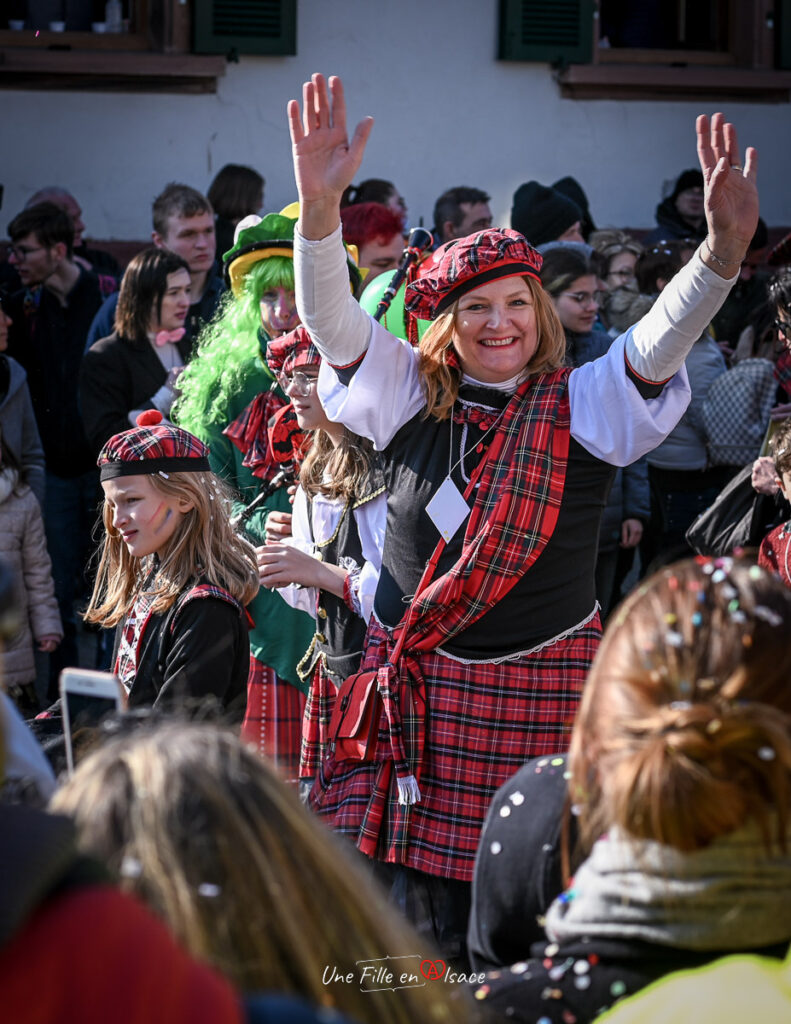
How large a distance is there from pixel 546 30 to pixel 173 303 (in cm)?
365

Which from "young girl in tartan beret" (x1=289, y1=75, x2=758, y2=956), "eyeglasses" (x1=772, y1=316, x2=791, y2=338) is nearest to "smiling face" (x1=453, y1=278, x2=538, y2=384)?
"young girl in tartan beret" (x1=289, y1=75, x2=758, y2=956)

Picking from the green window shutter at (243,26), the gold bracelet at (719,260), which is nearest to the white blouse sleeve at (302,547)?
the gold bracelet at (719,260)

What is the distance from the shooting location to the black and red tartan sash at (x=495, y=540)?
9.79 feet

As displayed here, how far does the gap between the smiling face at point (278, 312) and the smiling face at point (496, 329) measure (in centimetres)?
145

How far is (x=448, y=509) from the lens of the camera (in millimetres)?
3053

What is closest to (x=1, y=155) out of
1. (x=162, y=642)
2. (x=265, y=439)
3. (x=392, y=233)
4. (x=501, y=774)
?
(x=392, y=233)

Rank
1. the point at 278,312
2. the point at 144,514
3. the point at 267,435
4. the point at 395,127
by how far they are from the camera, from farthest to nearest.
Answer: the point at 395,127 → the point at 278,312 → the point at 267,435 → the point at 144,514

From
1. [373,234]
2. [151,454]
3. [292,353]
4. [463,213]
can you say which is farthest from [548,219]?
[151,454]

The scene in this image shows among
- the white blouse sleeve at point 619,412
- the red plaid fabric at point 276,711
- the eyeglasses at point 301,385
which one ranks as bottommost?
the red plaid fabric at point 276,711

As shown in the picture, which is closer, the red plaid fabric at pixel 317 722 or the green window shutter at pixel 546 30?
the red plaid fabric at pixel 317 722

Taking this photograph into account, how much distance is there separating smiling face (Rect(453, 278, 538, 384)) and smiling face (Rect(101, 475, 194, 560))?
0.77 metres

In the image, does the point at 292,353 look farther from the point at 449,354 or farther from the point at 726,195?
the point at 726,195

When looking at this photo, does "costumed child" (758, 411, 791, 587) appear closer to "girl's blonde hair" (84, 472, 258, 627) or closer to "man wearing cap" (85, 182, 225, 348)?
"girl's blonde hair" (84, 472, 258, 627)

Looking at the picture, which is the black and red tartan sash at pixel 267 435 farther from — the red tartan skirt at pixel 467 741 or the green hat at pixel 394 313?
the red tartan skirt at pixel 467 741
